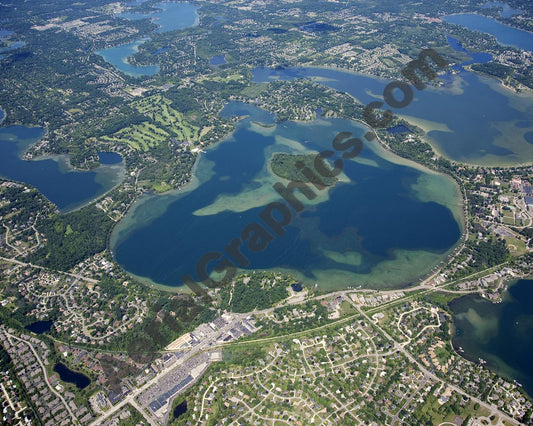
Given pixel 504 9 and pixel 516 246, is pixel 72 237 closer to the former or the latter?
pixel 516 246

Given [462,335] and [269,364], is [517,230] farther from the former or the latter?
[269,364]

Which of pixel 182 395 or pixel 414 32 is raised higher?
pixel 414 32

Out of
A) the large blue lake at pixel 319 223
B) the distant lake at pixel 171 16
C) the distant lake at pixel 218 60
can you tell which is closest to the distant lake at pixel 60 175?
the large blue lake at pixel 319 223

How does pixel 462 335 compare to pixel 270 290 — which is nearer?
pixel 462 335

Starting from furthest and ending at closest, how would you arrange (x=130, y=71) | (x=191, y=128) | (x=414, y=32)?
1. (x=414, y=32)
2. (x=130, y=71)
3. (x=191, y=128)

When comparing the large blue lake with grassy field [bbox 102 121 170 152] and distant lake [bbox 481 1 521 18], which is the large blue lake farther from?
distant lake [bbox 481 1 521 18]

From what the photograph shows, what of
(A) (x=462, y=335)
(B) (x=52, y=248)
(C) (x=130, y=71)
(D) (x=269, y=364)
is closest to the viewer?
(D) (x=269, y=364)

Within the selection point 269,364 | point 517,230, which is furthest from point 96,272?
point 517,230

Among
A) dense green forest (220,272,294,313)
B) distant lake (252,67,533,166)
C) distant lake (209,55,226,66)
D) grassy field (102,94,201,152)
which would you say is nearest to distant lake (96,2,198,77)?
distant lake (209,55,226,66)
